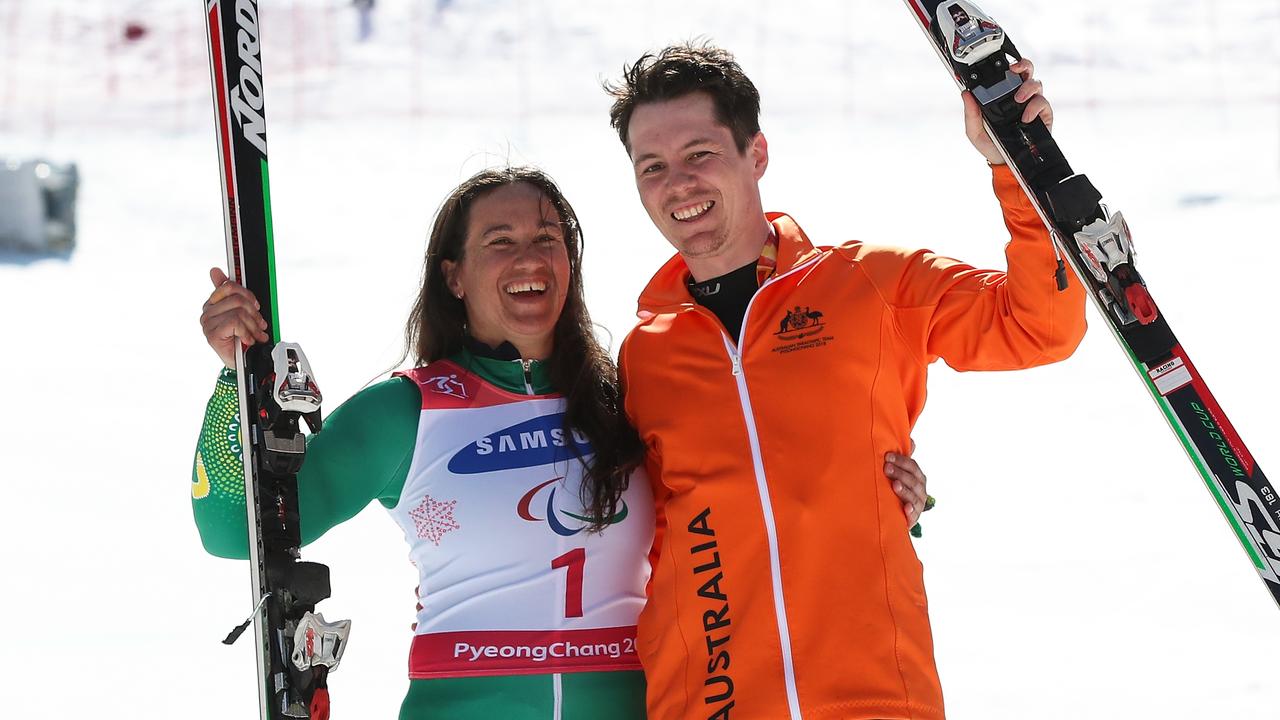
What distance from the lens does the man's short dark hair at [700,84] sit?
2.58m

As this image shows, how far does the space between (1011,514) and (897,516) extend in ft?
13.0

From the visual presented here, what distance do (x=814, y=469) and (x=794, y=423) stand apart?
0.33ft

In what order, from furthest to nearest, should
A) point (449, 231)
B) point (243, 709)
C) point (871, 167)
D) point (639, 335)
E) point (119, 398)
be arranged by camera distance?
point (871, 167) < point (119, 398) < point (243, 709) < point (449, 231) < point (639, 335)

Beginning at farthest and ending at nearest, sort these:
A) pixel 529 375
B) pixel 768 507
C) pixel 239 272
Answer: pixel 529 375 < pixel 239 272 < pixel 768 507

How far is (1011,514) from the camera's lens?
19.5ft

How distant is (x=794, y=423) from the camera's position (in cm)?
228

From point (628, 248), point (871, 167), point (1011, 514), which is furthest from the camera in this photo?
point (871, 167)

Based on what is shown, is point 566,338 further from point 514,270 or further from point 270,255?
point 270,255

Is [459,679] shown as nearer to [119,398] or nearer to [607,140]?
[119,398]

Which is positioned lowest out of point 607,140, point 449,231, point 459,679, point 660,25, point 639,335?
point 459,679

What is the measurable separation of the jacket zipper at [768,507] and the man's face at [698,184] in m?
0.17

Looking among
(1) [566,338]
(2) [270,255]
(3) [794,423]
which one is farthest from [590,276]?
(3) [794,423]

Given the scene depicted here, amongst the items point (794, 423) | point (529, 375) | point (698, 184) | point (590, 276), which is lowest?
point (794, 423)

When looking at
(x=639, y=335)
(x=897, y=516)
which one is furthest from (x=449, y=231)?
(x=897, y=516)
